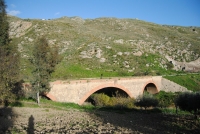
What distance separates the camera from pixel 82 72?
1898 inches

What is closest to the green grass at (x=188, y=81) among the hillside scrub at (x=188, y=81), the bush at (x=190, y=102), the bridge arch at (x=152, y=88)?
the hillside scrub at (x=188, y=81)

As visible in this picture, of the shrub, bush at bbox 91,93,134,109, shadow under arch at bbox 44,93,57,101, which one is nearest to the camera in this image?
shadow under arch at bbox 44,93,57,101

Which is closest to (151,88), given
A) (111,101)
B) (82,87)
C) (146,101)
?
(111,101)

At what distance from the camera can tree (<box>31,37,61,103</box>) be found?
23219mm

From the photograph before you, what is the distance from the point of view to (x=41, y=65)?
77.3 ft

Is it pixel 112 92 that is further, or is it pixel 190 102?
pixel 112 92

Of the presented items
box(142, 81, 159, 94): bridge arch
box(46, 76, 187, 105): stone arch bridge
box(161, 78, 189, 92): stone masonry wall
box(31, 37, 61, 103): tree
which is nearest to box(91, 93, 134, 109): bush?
box(46, 76, 187, 105): stone arch bridge

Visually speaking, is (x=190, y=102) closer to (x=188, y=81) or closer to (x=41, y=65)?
(x=41, y=65)

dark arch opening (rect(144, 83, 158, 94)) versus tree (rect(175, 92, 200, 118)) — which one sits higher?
dark arch opening (rect(144, 83, 158, 94))

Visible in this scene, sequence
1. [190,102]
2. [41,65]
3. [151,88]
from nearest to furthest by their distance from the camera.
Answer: [41,65], [190,102], [151,88]

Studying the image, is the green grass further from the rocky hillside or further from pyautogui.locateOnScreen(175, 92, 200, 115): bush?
pyautogui.locateOnScreen(175, 92, 200, 115): bush

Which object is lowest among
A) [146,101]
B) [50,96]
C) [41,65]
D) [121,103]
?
[121,103]

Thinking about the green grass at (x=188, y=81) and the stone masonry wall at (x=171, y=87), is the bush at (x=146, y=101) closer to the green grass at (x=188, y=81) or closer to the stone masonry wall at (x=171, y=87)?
the stone masonry wall at (x=171, y=87)

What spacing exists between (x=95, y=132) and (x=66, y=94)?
15187mm
